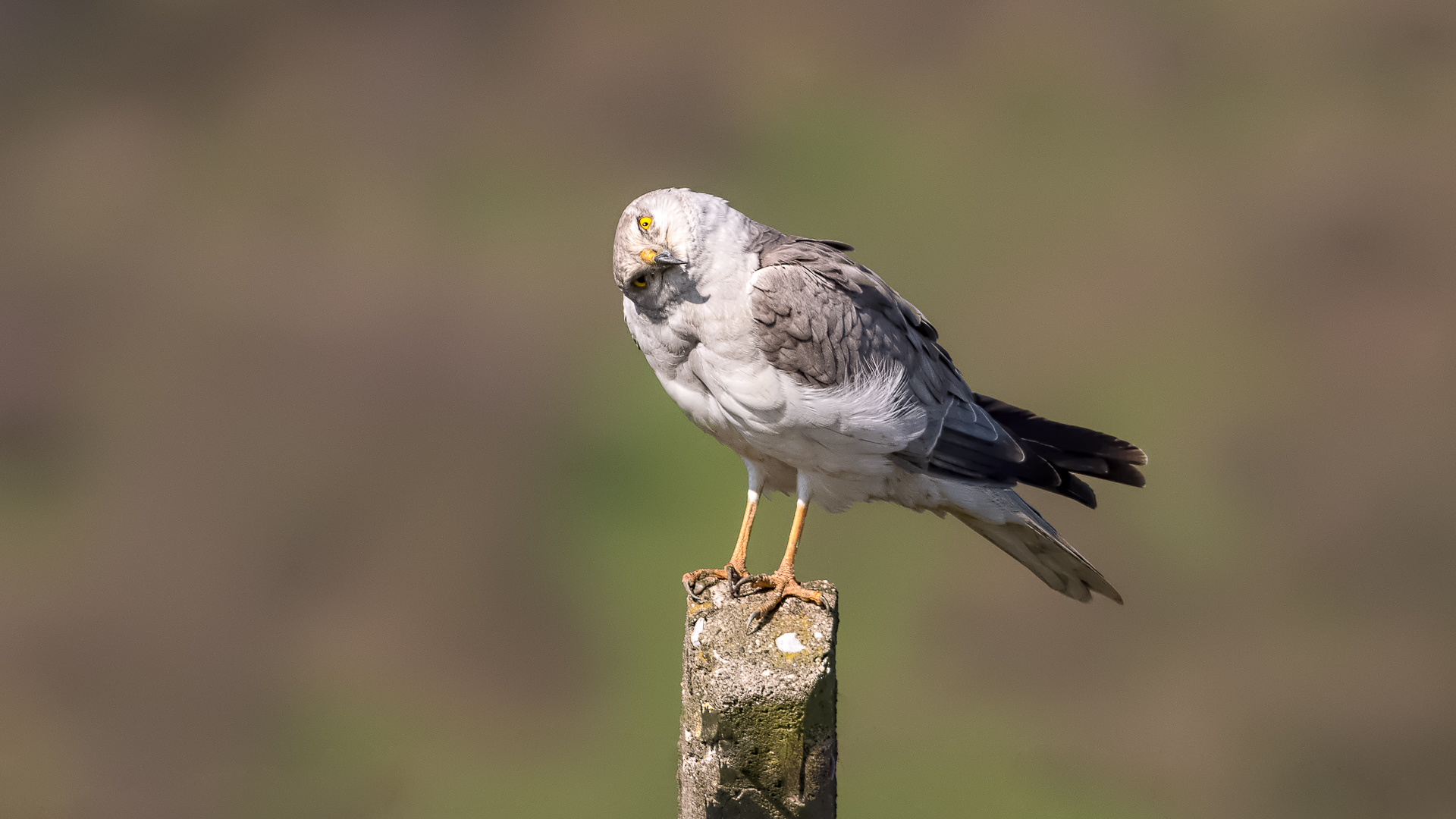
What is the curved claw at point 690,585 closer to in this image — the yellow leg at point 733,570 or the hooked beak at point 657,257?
the yellow leg at point 733,570

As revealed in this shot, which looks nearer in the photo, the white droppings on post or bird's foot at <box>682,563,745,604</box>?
the white droppings on post

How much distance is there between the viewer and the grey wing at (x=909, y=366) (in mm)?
2545

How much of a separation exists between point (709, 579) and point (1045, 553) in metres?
1.01

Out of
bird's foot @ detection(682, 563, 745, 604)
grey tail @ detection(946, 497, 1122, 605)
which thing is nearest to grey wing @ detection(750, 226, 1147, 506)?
grey tail @ detection(946, 497, 1122, 605)

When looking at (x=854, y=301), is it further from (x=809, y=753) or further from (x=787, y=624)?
(x=809, y=753)

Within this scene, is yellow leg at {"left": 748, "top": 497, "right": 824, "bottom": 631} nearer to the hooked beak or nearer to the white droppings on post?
the white droppings on post

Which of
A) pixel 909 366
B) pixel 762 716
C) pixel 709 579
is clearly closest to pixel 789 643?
pixel 762 716

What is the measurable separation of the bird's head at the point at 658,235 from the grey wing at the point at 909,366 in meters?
0.19

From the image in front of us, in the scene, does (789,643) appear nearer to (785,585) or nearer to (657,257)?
(785,585)

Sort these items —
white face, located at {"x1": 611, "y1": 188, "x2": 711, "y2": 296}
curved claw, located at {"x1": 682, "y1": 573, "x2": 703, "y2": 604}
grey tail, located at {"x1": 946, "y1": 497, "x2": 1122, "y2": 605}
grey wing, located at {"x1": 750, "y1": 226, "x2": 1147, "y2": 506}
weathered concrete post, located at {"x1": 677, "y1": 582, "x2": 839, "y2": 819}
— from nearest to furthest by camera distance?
weathered concrete post, located at {"x1": 677, "y1": 582, "x2": 839, "y2": 819} < white face, located at {"x1": 611, "y1": 188, "x2": 711, "y2": 296} < grey wing, located at {"x1": 750, "y1": 226, "x2": 1147, "y2": 506} < curved claw, located at {"x1": 682, "y1": 573, "x2": 703, "y2": 604} < grey tail, located at {"x1": 946, "y1": 497, "x2": 1122, "y2": 605}

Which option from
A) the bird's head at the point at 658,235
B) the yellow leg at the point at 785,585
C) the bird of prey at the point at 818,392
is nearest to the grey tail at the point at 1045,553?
the bird of prey at the point at 818,392

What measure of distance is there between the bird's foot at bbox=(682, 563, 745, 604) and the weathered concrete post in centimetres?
15

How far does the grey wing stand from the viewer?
8.35 ft

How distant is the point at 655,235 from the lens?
2453 mm
